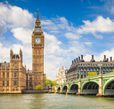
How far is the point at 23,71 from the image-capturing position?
503 ft

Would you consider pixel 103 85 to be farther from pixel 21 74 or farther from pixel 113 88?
pixel 21 74

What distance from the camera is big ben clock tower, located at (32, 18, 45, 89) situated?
16050 cm

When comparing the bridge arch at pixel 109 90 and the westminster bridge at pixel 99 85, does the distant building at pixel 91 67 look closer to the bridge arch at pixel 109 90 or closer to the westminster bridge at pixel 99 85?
the westminster bridge at pixel 99 85

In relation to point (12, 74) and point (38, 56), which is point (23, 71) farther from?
point (38, 56)

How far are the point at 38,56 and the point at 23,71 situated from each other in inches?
485

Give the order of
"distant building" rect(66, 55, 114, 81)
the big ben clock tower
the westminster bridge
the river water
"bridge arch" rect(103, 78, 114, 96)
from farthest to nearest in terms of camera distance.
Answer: the big ben clock tower
"distant building" rect(66, 55, 114, 81)
"bridge arch" rect(103, 78, 114, 96)
the westminster bridge
the river water

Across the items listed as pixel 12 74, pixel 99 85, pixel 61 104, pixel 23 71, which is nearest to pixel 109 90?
pixel 99 85

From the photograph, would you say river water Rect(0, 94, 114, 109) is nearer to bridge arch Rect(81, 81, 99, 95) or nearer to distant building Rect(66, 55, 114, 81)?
bridge arch Rect(81, 81, 99, 95)

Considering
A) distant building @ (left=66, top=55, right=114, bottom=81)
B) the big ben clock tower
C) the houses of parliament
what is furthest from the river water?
the big ben clock tower

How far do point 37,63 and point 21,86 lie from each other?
58.7ft

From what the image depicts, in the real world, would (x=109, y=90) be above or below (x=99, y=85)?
below

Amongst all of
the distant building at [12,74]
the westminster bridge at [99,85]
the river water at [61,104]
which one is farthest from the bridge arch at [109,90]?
the distant building at [12,74]

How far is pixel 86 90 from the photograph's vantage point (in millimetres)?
100188

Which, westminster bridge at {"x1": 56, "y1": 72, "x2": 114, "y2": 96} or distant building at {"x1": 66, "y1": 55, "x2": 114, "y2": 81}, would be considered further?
distant building at {"x1": 66, "y1": 55, "x2": 114, "y2": 81}
